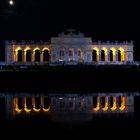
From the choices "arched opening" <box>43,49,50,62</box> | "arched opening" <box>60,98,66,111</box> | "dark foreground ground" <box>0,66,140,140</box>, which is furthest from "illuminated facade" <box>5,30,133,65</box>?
"arched opening" <box>60,98,66,111</box>

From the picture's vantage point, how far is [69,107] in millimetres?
33469

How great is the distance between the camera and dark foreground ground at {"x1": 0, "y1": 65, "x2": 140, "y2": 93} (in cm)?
5216

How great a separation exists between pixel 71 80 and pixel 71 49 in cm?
4289

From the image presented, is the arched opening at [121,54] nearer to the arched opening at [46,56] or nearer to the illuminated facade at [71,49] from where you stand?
the illuminated facade at [71,49]

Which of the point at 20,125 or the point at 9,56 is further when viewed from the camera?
the point at 9,56

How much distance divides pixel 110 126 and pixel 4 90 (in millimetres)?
28852

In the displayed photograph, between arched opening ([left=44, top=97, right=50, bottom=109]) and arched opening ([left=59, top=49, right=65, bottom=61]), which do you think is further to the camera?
arched opening ([left=59, top=49, right=65, bottom=61])

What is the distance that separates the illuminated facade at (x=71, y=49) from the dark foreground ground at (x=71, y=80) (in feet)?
111

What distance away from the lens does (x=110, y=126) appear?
24266 mm

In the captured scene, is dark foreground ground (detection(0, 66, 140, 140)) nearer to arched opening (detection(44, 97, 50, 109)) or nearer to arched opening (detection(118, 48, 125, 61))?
arched opening (detection(44, 97, 50, 109))

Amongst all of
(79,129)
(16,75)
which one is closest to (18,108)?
(79,129)

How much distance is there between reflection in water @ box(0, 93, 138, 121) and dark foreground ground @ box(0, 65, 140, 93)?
11.0 metres

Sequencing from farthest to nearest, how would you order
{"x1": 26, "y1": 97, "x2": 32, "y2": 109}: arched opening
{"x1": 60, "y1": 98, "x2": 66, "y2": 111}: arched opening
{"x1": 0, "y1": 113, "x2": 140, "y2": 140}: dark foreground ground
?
1. {"x1": 26, "y1": 97, "x2": 32, "y2": 109}: arched opening
2. {"x1": 60, "y1": 98, "x2": 66, "y2": 111}: arched opening
3. {"x1": 0, "y1": 113, "x2": 140, "y2": 140}: dark foreground ground

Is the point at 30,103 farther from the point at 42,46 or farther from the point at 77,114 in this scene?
the point at 42,46
